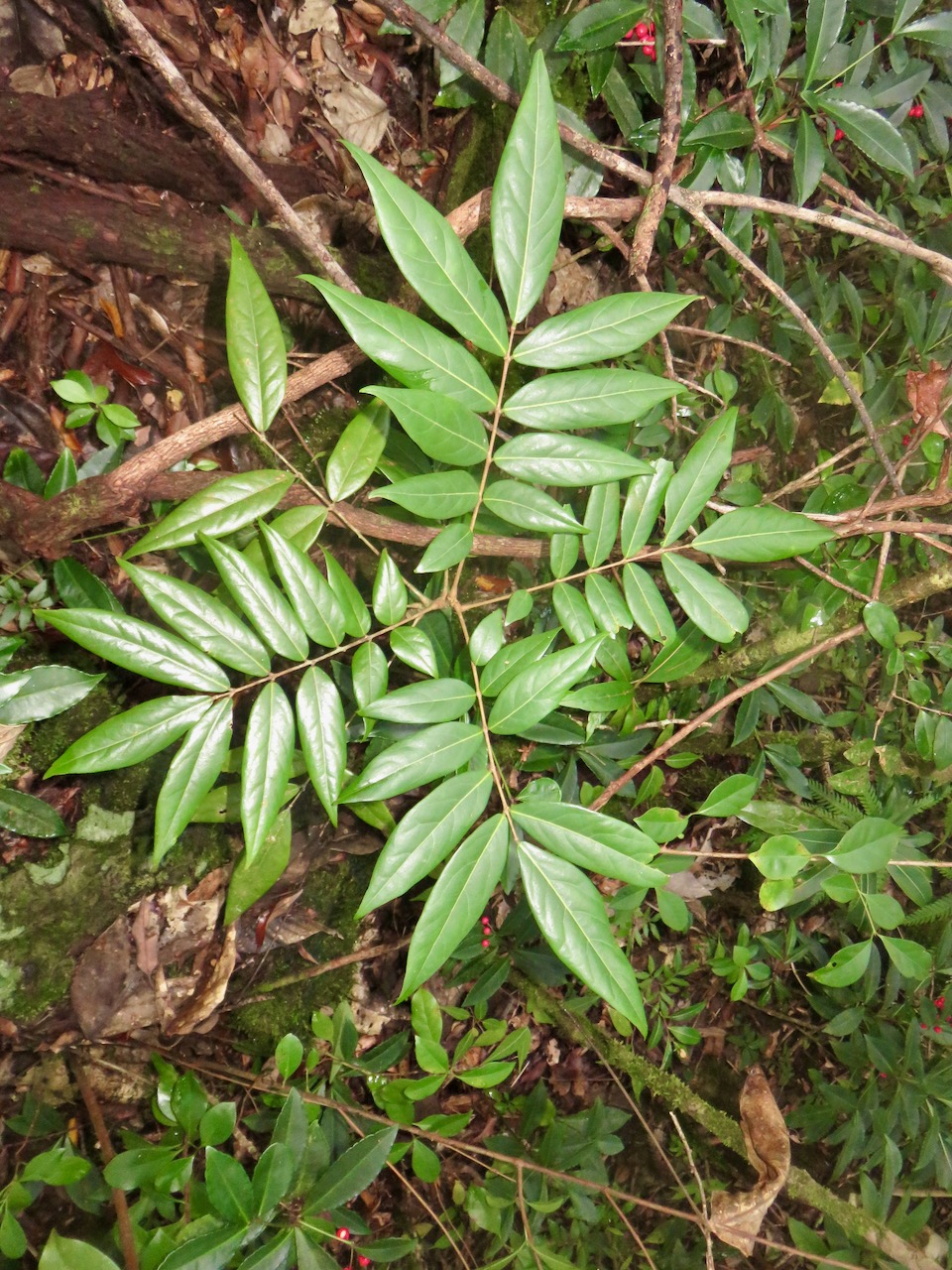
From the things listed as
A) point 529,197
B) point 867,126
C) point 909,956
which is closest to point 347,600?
point 529,197

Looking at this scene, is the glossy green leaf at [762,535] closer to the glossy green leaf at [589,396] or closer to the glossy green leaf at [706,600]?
the glossy green leaf at [706,600]

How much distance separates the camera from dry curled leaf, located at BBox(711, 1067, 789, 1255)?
1.56 meters

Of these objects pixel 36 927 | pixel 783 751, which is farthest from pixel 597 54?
pixel 36 927

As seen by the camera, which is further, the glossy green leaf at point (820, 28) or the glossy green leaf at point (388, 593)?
the glossy green leaf at point (820, 28)

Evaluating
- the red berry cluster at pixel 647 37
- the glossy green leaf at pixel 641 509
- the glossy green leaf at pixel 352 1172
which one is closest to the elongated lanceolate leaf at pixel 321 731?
the glossy green leaf at pixel 641 509

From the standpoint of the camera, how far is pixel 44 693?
1257 millimetres

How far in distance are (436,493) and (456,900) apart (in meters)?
0.58

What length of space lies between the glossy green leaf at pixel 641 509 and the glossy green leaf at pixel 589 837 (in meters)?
0.51

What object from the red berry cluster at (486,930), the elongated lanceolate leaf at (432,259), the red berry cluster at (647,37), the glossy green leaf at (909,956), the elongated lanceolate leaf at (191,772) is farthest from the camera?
the red berry cluster at (486,930)

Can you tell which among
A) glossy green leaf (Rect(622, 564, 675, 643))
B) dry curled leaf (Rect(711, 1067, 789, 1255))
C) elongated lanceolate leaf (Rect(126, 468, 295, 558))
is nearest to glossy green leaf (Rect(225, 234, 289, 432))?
elongated lanceolate leaf (Rect(126, 468, 295, 558))

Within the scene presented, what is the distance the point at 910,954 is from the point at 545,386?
132 cm

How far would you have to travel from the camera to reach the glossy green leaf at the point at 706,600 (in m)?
1.27

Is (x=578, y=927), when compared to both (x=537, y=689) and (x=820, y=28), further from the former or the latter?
(x=820, y=28)

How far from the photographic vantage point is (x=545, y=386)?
108cm
